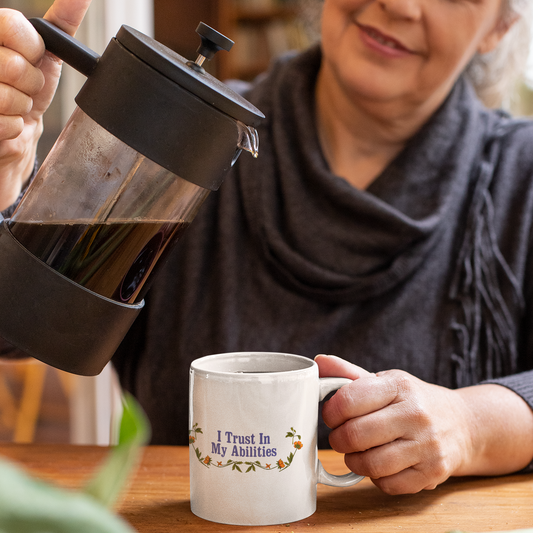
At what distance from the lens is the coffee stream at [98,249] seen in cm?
51

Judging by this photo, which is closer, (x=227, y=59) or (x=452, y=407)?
(x=452, y=407)

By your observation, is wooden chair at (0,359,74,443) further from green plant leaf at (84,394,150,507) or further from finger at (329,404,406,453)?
green plant leaf at (84,394,150,507)

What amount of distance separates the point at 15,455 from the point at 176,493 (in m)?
0.22

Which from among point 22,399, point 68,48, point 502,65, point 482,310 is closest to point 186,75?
point 68,48

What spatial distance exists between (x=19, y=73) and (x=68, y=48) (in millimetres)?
69

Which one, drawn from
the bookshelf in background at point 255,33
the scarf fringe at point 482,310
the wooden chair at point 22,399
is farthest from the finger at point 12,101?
the bookshelf in background at point 255,33

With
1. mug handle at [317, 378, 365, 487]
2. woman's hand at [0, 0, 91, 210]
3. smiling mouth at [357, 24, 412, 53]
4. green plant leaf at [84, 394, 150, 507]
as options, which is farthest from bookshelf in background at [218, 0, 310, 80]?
green plant leaf at [84, 394, 150, 507]

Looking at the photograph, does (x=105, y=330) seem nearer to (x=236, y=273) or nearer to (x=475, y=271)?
(x=236, y=273)

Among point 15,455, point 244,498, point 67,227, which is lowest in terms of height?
A: point 15,455

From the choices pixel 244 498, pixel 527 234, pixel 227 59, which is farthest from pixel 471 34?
pixel 227 59

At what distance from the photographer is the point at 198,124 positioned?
1.53ft

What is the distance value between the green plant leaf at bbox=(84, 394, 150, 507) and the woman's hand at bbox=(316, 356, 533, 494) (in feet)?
1.14

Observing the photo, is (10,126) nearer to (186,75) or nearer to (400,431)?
(186,75)

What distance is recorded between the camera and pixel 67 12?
609 millimetres
